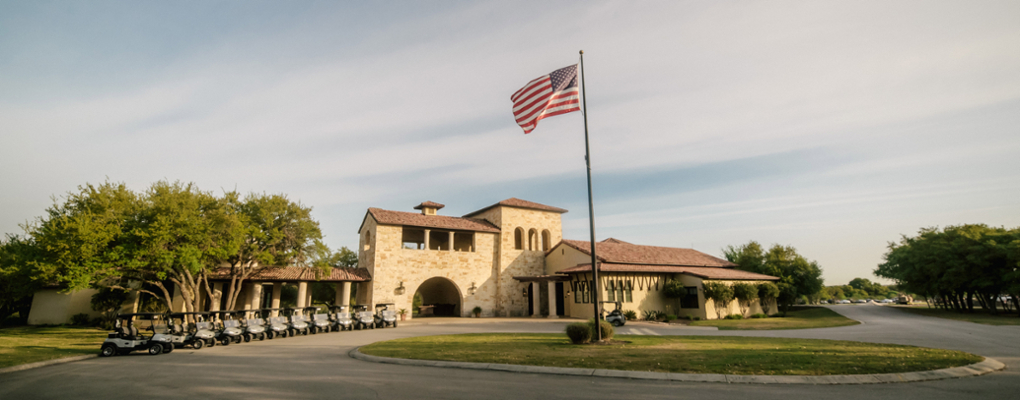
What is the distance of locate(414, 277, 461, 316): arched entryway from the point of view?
42.4 metres

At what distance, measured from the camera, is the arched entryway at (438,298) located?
4244 cm

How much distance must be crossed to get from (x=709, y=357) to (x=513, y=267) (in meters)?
29.2

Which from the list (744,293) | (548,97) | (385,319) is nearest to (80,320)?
Result: (385,319)

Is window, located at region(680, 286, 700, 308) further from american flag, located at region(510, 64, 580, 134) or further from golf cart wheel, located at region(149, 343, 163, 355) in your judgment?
golf cart wheel, located at region(149, 343, 163, 355)

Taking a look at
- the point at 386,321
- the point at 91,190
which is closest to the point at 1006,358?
the point at 386,321

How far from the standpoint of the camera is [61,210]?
2502cm

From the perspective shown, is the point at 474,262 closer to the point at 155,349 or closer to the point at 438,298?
the point at 438,298

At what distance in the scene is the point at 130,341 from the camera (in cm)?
1559

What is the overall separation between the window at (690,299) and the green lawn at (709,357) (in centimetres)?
2136

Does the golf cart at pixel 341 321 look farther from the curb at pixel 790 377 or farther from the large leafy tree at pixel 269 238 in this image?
the curb at pixel 790 377

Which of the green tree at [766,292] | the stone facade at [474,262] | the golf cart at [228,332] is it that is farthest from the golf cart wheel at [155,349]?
the green tree at [766,292]

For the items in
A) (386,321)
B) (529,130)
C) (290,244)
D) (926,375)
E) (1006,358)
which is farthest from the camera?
(290,244)

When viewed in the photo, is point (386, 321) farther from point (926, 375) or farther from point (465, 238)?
point (926, 375)

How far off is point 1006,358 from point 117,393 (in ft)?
61.3
